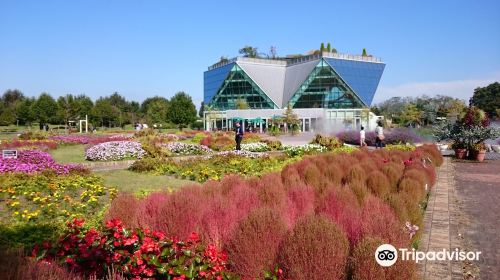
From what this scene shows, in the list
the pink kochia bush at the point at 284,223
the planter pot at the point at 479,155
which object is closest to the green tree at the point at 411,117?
the planter pot at the point at 479,155

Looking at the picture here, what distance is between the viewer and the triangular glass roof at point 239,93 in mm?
72625

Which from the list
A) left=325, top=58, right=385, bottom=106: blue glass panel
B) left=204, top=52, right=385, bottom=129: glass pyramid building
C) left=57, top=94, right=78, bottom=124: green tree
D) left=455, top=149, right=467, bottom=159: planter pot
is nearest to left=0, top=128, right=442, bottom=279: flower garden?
left=455, top=149, right=467, bottom=159: planter pot

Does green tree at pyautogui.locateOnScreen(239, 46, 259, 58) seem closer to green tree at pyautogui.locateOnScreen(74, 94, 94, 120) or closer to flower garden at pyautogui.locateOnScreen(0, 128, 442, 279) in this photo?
green tree at pyautogui.locateOnScreen(74, 94, 94, 120)

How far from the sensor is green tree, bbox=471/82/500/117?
95825 millimetres

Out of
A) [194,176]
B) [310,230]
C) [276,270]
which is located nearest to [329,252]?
[310,230]

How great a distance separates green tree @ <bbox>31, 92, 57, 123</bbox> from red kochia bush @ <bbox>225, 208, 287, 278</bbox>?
57.5 metres

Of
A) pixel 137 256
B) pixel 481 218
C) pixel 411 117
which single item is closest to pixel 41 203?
pixel 137 256

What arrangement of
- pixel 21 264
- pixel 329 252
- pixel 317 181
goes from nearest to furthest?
pixel 21 264, pixel 329 252, pixel 317 181

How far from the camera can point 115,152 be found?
17.2m

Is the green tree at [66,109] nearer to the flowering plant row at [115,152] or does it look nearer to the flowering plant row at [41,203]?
the flowering plant row at [115,152]

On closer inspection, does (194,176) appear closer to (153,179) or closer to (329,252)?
(153,179)

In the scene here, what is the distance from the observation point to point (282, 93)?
76375mm

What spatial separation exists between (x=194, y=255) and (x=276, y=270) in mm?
752

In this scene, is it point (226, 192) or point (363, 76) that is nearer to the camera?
point (226, 192)
